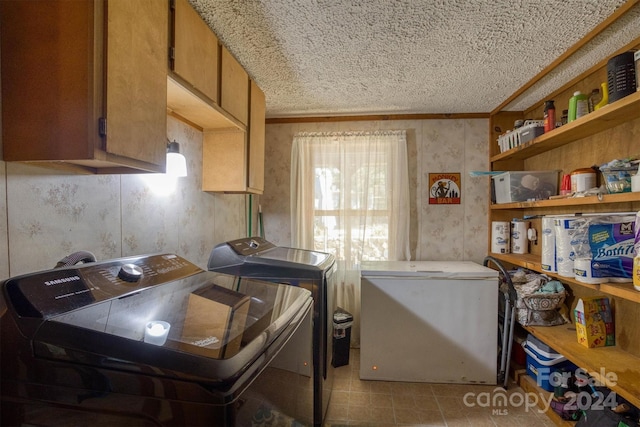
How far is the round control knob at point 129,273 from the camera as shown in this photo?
105 centimetres

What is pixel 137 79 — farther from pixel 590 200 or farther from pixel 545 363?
pixel 545 363

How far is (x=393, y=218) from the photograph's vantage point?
2.78 m

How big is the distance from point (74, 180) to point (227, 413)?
97cm

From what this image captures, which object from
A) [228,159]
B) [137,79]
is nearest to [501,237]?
[228,159]

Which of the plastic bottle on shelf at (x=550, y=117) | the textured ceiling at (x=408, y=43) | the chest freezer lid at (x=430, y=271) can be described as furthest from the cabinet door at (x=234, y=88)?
the plastic bottle on shelf at (x=550, y=117)

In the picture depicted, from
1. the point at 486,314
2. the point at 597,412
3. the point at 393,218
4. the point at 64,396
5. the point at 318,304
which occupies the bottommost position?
the point at 597,412

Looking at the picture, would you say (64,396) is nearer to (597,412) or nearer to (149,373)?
(149,373)

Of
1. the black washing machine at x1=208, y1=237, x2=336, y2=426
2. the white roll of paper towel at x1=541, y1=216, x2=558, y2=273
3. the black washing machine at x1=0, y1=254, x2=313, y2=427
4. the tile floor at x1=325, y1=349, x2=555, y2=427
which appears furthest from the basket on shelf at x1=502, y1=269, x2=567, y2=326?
the black washing machine at x1=0, y1=254, x2=313, y2=427

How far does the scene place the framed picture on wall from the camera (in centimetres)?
281

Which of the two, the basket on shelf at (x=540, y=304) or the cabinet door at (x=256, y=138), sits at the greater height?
the cabinet door at (x=256, y=138)

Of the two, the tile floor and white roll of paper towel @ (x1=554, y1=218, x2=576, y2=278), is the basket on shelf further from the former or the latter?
the tile floor

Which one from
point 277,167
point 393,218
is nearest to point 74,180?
point 277,167

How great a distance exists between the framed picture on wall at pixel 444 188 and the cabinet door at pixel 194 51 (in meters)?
2.06

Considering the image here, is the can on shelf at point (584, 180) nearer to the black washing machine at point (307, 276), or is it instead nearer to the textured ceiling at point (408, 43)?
the textured ceiling at point (408, 43)
